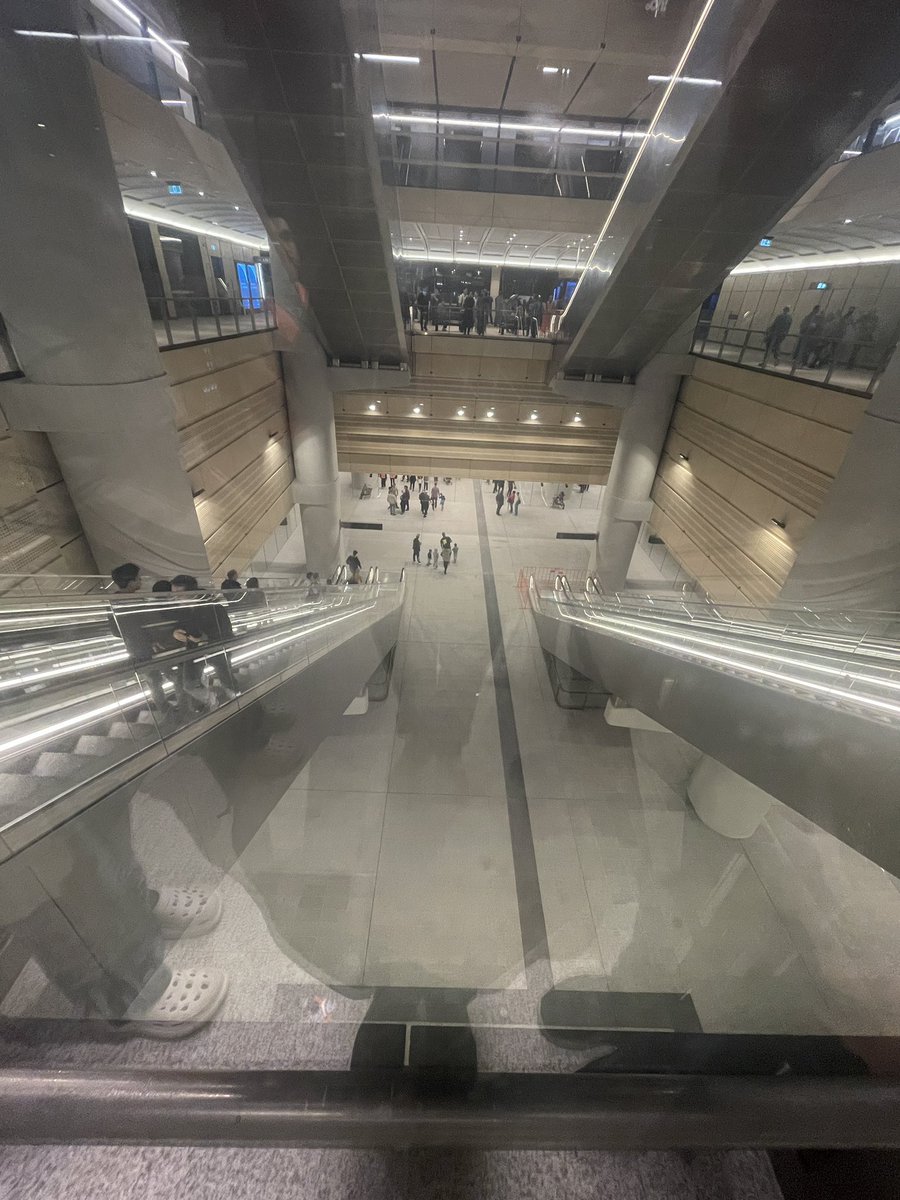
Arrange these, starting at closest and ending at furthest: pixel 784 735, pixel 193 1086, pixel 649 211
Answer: pixel 193 1086
pixel 784 735
pixel 649 211

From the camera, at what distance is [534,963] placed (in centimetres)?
200

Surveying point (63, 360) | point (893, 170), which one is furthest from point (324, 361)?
point (893, 170)

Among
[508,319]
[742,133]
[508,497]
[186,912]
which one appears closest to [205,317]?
[508,319]

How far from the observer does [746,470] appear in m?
8.33

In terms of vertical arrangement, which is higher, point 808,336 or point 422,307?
point 422,307

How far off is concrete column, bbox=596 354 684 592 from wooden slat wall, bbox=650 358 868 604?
37cm

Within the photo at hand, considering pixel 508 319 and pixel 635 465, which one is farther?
pixel 635 465

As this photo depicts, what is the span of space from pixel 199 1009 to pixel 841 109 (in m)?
7.47

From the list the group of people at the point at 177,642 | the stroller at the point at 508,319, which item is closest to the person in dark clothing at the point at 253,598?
the group of people at the point at 177,642

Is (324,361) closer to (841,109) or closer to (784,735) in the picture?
(841,109)

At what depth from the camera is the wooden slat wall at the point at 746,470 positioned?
6723mm

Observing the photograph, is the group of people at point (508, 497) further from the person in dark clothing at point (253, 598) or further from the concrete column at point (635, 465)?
the person in dark clothing at point (253, 598)

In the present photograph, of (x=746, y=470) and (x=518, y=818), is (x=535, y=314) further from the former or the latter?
(x=518, y=818)

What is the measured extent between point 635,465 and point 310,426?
743 cm
